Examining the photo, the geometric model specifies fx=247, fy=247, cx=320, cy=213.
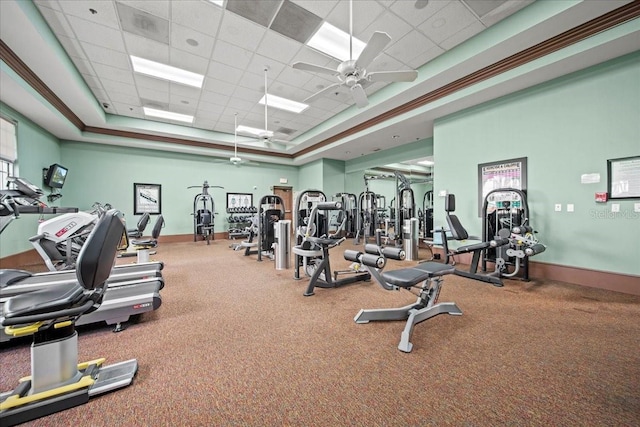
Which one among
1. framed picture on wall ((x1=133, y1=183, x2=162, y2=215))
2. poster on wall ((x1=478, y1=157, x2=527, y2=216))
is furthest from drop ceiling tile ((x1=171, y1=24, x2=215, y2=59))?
framed picture on wall ((x1=133, y1=183, x2=162, y2=215))

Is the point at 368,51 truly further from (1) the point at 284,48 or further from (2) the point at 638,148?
(2) the point at 638,148

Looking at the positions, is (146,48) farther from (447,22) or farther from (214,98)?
(447,22)

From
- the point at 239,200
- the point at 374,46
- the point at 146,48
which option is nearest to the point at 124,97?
the point at 146,48

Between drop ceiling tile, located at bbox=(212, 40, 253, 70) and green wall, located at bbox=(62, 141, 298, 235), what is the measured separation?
5795 millimetres

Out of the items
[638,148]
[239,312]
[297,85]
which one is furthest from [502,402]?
[297,85]

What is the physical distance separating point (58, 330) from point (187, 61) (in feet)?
15.5

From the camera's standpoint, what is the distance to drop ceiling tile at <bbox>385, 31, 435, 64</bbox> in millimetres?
3819

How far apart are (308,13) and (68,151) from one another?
8246 mm

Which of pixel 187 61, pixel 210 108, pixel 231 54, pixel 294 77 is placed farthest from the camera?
pixel 210 108

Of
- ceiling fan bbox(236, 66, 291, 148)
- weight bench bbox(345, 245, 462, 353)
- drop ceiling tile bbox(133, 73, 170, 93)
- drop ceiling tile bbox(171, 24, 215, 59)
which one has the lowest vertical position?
weight bench bbox(345, 245, 462, 353)

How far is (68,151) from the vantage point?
7250 mm

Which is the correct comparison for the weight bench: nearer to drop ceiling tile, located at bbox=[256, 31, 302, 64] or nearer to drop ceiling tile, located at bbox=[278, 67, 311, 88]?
drop ceiling tile, located at bbox=[256, 31, 302, 64]

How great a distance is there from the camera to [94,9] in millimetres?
3271

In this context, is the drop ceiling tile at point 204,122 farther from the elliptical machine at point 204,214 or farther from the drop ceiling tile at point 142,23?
the drop ceiling tile at point 142,23
